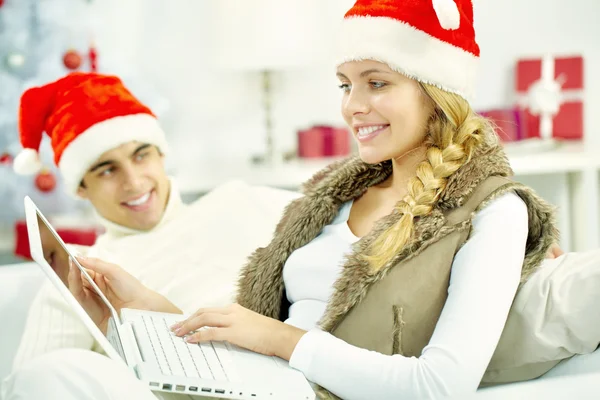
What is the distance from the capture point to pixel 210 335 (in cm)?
122

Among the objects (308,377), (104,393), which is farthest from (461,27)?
(104,393)

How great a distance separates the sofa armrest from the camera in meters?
1.86

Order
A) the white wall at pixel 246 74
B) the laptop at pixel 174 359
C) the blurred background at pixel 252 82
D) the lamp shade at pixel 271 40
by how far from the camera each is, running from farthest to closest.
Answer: the white wall at pixel 246 74 → the blurred background at pixel 252 82 → the lamp shade at pixel 271 40 → the laptop at pixel 174 359

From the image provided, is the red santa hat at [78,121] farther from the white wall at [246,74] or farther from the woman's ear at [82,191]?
the white wall at [246,74]

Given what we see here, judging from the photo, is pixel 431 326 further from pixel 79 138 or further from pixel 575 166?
pixel 575 166

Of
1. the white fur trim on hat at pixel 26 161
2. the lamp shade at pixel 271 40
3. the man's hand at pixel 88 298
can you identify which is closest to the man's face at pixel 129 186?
the white fur trim on hat at pixel 26 161

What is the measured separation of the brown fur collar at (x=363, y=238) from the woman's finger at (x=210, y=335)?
0.16m

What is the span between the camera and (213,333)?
1.22 meters

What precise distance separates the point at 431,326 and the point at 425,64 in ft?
1.38

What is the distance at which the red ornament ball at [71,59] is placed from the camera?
10.5 feet

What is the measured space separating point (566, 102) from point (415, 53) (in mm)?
2283

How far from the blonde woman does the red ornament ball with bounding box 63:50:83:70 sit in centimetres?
211

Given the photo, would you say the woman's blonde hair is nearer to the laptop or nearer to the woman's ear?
the laptop

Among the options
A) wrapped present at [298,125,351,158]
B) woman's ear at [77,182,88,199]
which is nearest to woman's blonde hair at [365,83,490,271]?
woman's ear at [77,182,88,199]
